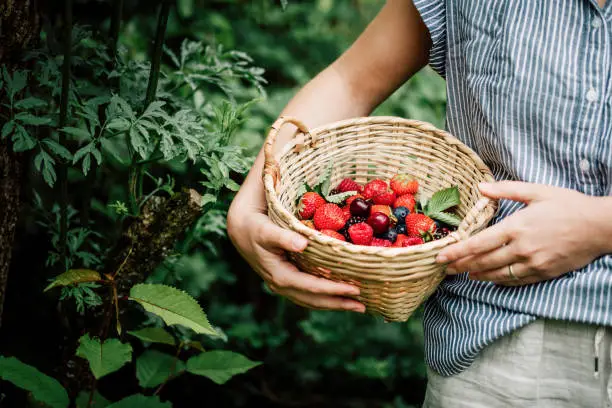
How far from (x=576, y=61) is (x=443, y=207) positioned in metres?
0.42

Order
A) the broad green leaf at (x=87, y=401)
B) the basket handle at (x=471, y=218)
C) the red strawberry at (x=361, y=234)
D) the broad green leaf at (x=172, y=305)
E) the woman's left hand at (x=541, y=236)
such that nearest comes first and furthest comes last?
the woman's left hand at (x=541, y=236) < the basket handle at (x=471, y=218) < the broad green leaf at (x=172, y=305) < the red strawberry at (x=361, y=234) < the broad green leaf at (x=87, y=401)

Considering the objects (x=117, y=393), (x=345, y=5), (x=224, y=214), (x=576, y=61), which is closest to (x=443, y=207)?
(x=576, y=61)

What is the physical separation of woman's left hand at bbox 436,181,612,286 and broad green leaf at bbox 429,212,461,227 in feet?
0.85

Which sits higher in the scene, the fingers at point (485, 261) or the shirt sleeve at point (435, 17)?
the shirt sleeve at point (435, 17)

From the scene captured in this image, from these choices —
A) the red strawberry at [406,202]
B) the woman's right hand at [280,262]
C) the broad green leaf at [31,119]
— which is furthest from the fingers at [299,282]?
the broad green leaf at [31,119]

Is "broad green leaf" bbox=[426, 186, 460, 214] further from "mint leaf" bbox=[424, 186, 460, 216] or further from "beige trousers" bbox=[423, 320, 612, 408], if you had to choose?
"beige trousers" bbox=[423, 320, 612, 408]

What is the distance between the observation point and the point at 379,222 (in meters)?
1.36

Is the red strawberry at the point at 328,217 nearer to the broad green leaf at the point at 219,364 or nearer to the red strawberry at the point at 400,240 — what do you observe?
the red strawberry at the point at 400,240

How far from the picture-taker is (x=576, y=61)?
3.42 ft

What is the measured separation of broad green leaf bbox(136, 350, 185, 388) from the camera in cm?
153

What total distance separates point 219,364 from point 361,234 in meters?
0.47

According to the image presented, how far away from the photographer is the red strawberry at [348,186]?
A: 1.49 metres

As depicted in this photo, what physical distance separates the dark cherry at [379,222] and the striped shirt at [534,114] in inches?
8.7

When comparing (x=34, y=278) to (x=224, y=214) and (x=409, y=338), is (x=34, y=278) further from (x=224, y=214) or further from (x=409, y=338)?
(x=409, y=338)
